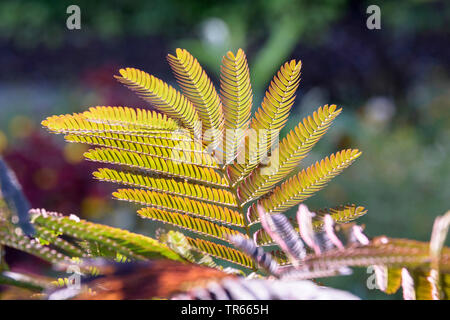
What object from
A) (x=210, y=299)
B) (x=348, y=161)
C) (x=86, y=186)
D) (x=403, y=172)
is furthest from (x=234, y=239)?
(x=403, y=172)

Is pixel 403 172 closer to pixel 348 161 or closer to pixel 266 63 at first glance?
pixel 266 63

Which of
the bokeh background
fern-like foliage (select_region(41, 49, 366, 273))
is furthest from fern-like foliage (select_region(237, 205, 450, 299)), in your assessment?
the bokeh background

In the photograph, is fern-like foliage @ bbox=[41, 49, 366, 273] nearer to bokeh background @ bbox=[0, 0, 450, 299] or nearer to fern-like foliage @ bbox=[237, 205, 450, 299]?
fern-like foliage @ bbox=[237, 205, 450, 299]

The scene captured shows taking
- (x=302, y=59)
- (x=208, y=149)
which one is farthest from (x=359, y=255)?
(x=302, y=59)

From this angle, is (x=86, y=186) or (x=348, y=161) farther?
(x=86, y=186)

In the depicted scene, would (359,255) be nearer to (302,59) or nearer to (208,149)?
(208,149)
